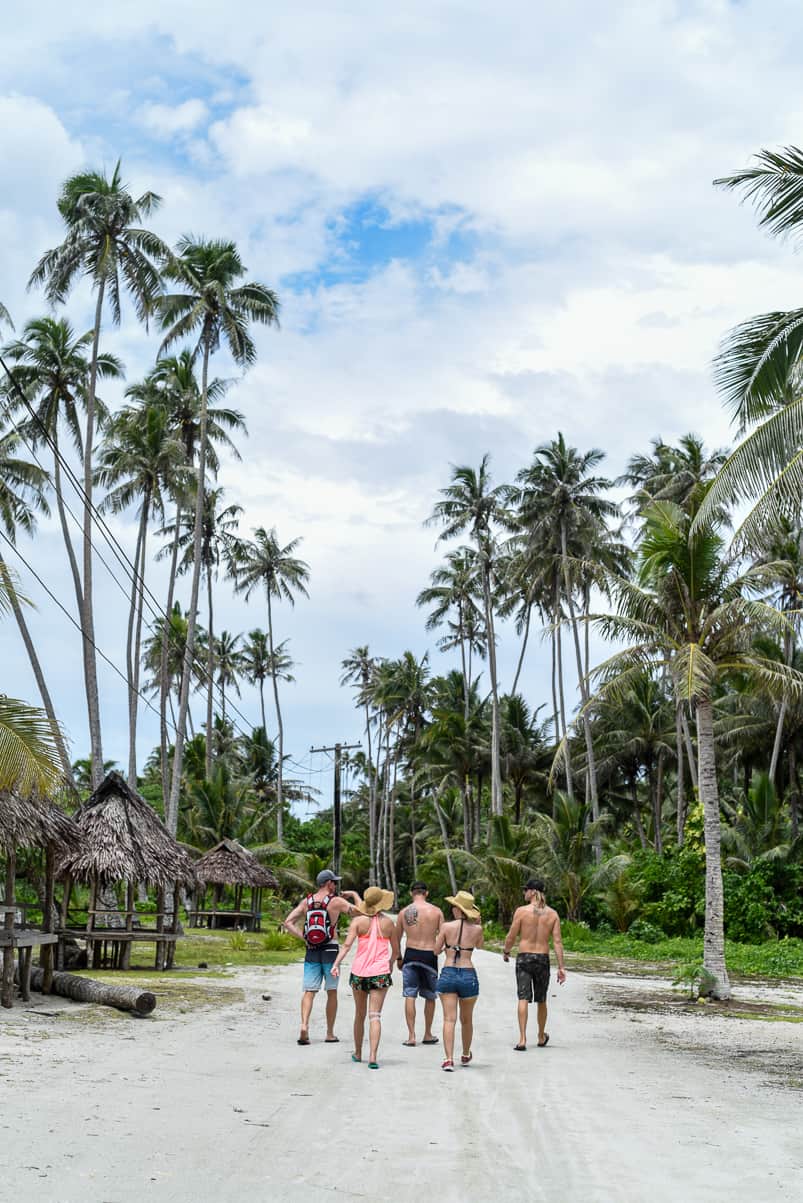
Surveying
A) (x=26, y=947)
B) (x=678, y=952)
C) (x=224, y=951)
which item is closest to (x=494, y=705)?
(x=678, y=952)

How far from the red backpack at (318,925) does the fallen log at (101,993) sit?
336 centimetres

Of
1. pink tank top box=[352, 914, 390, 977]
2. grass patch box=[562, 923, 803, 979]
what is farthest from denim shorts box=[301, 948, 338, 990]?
grass patch box=[562, 923, 803, 979]

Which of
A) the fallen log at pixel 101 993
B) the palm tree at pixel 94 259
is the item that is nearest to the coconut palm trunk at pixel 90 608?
the palm tree at pixel 94 259

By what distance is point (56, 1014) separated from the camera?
12906 mm

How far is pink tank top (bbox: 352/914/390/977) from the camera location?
383 inches

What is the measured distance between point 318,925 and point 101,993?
15.1 ft

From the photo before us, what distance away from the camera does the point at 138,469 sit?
37.0 metres

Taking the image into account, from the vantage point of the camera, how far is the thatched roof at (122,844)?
18406 millimetres

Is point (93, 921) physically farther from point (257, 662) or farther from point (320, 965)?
point (257, 662)

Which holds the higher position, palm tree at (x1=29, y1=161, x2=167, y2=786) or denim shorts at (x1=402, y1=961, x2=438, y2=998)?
palm tree at (x1=29, y1=161, x2=167, y2=786)

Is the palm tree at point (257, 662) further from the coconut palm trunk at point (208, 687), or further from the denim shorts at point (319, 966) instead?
the denim shorts at point (319, 966)

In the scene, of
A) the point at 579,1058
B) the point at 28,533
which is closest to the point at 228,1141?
the point at 579,1058

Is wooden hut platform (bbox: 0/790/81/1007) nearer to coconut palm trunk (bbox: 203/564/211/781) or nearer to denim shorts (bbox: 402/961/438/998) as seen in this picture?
denim shorts (bbox: 402/961/438/998)

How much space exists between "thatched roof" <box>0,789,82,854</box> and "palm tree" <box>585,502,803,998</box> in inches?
304
